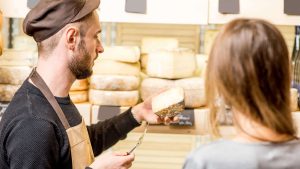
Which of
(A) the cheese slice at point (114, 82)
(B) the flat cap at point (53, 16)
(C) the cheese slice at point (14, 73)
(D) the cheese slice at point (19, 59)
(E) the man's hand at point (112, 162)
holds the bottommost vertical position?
(E) the man's hand at point (112, 162)

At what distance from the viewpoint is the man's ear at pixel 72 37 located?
1608mm

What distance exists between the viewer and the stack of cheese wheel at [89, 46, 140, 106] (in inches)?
85.6

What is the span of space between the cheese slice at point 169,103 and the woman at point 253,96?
67 centimetres

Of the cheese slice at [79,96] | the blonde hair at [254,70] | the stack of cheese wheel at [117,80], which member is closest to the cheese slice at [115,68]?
the stack of cheese wheel at [117,80]

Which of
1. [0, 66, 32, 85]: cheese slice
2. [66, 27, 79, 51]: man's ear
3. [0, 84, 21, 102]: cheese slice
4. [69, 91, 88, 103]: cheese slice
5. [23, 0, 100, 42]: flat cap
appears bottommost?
[69, 91, 88, 103]: cheese slice

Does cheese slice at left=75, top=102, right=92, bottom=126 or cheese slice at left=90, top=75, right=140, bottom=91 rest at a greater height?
cheese slice at left=90, top=75, right=140, bottom=91

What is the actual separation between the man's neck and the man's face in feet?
0.10

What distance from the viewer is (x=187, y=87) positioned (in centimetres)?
213

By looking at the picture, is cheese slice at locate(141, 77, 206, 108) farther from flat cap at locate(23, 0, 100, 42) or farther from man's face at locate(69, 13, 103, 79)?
flat cap at locate(23, 0, 100, 42)

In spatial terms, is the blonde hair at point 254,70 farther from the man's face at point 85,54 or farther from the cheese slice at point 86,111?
the cheese slice at point 86,111

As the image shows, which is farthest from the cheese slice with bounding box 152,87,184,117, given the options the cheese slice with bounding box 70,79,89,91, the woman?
the woman

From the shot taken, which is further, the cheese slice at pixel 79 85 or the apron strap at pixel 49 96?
the cheese slice at pixel 79 85

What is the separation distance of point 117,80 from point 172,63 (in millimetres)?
265

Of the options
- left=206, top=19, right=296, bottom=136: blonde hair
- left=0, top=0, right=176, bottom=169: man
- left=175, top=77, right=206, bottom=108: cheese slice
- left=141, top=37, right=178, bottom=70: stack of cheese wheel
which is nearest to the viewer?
left=206, top=19, right=296, bottom=136: blonde hair
